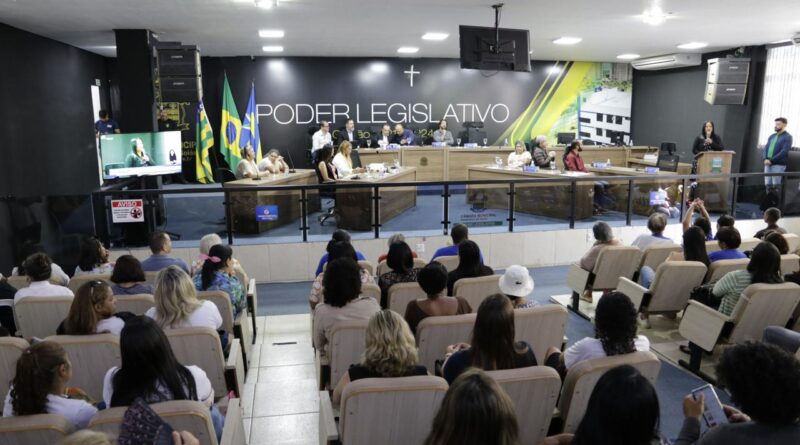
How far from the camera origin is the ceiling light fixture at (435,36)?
35.3 feet

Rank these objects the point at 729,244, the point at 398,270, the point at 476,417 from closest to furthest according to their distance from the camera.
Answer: the point at 476,417 → the point at 398,270 → the point at 729,244

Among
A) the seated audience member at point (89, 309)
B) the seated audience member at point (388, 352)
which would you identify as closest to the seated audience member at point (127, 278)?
the seated audience member at point (89, 309)

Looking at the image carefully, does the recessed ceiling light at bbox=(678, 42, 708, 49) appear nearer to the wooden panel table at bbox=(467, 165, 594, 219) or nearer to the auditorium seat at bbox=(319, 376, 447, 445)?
the wooden panel table at bbox=(467, 165, 594, 219)

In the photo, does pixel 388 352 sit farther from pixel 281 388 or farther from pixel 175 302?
pixel 281 388

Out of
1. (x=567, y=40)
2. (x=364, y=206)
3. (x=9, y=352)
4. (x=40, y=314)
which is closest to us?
(x=9, y=352)

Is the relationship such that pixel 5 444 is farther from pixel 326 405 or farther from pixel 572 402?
pixel 572 402

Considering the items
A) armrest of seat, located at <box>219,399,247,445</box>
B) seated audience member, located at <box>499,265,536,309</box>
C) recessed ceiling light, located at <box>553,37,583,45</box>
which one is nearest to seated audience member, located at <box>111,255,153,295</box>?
armrest of seat, located at <box>219,399,247,445</box>

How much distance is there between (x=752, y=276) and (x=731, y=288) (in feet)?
0.55

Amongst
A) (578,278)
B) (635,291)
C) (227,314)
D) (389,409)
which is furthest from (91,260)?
(635,291)

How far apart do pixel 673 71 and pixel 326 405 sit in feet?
52.5

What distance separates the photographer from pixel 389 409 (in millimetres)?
2326

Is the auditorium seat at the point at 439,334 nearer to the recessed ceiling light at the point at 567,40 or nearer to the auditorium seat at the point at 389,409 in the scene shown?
the auditorium seat at the point at 389,409

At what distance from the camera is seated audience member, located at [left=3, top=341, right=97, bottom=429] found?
2225mm

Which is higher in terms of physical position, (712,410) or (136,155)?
(136,155)
